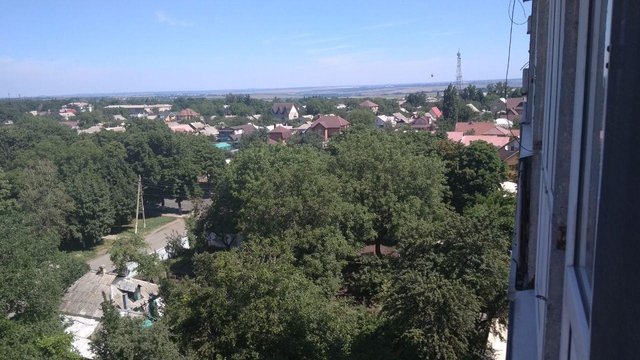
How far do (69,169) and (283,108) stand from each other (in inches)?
2168

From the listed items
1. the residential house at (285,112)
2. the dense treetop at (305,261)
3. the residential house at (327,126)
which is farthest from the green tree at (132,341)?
Answer: the residential house at (285,112)

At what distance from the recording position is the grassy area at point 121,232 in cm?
1972

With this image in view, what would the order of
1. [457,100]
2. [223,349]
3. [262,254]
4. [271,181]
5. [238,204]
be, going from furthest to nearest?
1. [457,100]
2. [238,204]
3. [271,181]
4. [262,254]
5. [223,349]

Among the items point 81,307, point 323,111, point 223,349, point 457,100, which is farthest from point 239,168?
point 323,111

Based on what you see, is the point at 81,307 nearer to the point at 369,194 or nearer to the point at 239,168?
the point at 239,168

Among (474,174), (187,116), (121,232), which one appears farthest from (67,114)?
(474,174)

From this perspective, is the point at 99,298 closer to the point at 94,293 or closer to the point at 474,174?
the point at 94,293

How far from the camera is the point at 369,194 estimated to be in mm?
12820

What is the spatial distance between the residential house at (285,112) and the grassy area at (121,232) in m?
51.3

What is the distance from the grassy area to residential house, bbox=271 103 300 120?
168 feet

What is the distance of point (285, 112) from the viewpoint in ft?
254

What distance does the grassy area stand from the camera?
64.7ft

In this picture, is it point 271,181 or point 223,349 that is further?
point 271,181

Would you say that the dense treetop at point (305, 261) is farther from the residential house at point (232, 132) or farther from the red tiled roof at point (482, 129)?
the residential house at point (232, 132)
